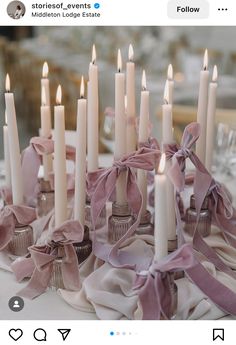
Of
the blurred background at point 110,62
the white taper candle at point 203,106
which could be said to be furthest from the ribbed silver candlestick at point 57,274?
the blurred background at point 110,62

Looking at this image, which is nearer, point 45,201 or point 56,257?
point 56,257

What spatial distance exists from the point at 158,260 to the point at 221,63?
2902mm

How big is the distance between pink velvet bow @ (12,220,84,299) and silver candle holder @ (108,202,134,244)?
7cm

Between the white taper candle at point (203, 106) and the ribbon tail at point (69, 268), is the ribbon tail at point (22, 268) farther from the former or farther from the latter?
the white taper candle at point (203, 106)

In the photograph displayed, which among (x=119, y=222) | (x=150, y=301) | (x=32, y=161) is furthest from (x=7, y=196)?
(x=150, y=301)

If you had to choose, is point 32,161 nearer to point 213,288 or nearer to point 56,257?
point 56,257

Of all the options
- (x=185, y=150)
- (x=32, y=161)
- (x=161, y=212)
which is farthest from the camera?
(x=32, y=161)

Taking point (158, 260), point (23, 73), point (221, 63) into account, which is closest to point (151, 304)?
point (158, 260)

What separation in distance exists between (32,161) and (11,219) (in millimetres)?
104

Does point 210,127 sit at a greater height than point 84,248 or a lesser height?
greater

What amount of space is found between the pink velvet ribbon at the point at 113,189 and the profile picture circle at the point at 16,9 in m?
0.22

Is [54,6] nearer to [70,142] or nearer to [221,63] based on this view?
[70,142]
